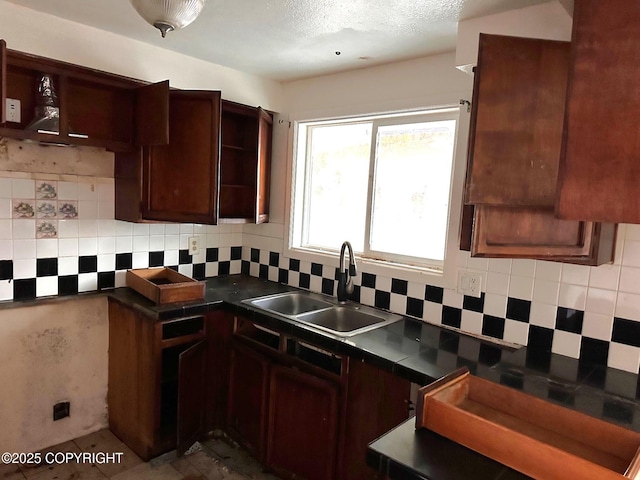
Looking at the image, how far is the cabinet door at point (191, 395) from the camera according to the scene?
2262mm

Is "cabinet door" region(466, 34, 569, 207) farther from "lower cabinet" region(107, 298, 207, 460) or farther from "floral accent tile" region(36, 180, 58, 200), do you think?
"floral accent tile" region(36, 180, 58, 200)

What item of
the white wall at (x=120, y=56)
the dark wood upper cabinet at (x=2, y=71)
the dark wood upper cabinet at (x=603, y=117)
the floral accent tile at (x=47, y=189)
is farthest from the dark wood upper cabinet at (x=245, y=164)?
the dark wood upper cabinet at (x=603, y=117)

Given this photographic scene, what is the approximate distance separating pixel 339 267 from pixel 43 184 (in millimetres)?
1627

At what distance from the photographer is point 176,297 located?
2297 millimetres

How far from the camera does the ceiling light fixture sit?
1.20m

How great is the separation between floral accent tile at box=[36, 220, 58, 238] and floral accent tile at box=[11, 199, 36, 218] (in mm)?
59

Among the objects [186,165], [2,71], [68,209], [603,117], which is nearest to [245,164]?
[186,165]

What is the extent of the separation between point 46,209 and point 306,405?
1668 millimetres

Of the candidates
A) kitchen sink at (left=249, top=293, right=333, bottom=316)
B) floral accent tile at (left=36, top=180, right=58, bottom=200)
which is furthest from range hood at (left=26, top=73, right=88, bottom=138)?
kitchen sink at (left=249, top=293, right=333, bottom=316)

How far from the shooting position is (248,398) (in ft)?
7.49

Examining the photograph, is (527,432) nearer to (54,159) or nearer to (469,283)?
(469,283)

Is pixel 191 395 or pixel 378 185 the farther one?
pixel 378 185

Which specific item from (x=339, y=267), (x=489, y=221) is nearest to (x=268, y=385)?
(x=339, y=267)

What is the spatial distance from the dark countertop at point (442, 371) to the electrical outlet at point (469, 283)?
0.20 meters
